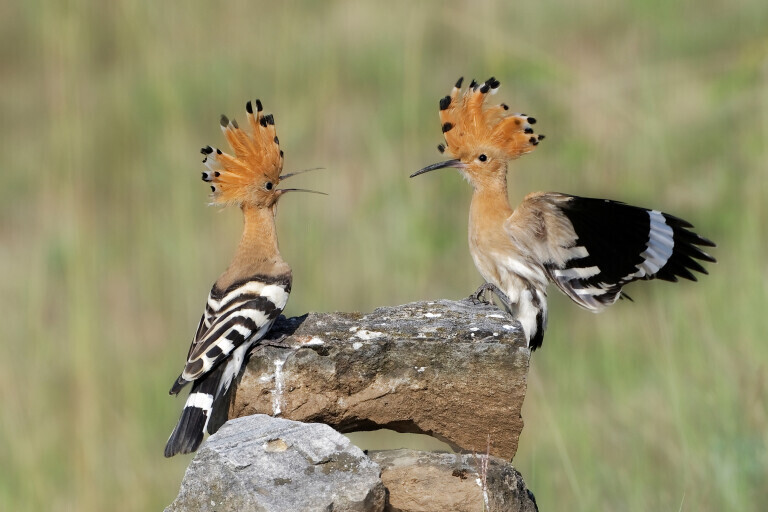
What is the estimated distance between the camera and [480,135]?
5598 mm

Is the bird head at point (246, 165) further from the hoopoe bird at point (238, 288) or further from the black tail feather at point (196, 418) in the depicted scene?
the black tail feather at point (196, 418)

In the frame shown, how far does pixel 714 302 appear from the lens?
7.31 m

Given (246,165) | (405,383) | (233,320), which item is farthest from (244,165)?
(405,383)

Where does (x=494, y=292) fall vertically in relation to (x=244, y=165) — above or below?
below

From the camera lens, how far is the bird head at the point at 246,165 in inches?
191

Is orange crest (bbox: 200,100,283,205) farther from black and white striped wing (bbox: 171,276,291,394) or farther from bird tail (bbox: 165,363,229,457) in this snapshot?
bird tail (bbox: 165,363,229,457)

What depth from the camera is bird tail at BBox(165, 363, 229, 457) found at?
4.38 meters

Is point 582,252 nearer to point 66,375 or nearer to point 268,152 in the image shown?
point 268,152

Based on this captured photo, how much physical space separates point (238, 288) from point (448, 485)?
1.10m

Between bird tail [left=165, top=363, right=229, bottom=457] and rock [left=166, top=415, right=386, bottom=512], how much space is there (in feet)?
1.36

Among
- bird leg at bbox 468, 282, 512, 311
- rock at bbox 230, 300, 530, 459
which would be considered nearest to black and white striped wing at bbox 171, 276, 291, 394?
rock at bbox 230, 300, 530, 459

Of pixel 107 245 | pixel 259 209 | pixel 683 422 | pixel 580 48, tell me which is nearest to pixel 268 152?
pixel 259 209

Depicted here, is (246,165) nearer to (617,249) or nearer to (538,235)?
(538,235)

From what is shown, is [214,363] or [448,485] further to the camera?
[214,363]
